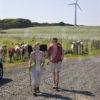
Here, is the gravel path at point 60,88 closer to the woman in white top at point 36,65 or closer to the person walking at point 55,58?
the woman in white top at point 36,65

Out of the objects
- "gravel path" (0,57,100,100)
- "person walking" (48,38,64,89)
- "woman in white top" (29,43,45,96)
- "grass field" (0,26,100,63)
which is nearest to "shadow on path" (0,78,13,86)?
"gravel path" (0,57,100,100)

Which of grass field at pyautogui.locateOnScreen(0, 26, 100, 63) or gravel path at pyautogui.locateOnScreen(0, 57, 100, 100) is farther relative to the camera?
grass field at pyautogui.locateOnScreen(0, 26, 100, 63)

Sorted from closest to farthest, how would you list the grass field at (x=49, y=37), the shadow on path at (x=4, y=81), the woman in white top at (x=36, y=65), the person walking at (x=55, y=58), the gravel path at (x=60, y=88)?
the gravel path at (x=60, y=88) < the woman in white top at (x=36, y=65) < the person walking at (x=55, y=58) < the shadow on path at (x=4, y=81) < the grass field at (x=49, y=37)

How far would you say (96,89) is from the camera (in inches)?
609

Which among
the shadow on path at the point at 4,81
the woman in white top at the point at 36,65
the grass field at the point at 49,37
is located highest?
the woman in white top at the point at 36,65

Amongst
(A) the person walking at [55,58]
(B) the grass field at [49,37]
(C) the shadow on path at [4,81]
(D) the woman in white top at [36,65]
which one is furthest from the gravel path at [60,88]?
(B) the grass field at [49,37]

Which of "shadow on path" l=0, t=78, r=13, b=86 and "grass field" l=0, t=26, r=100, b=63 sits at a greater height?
"shadow on path" l=0, t=78, r=13, b=86

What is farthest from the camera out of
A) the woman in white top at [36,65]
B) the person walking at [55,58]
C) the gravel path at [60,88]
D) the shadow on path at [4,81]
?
the shadow on path at [4,81]

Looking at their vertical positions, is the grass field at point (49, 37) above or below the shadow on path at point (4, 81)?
below

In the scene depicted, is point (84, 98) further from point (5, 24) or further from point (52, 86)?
point (5, 24)

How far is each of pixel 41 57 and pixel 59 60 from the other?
4.45 feet

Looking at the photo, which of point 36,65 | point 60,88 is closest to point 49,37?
point 60,88

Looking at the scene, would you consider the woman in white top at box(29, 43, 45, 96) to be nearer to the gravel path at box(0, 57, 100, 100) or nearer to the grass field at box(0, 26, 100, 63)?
the gravel path at box(0, 57, 100, 100)

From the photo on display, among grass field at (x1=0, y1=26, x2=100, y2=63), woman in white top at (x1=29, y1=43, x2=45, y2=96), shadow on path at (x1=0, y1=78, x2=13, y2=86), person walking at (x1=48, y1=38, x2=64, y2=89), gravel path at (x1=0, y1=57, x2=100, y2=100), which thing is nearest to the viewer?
gravel path at (x1=0, y1=57, x2=100, y2=100)
